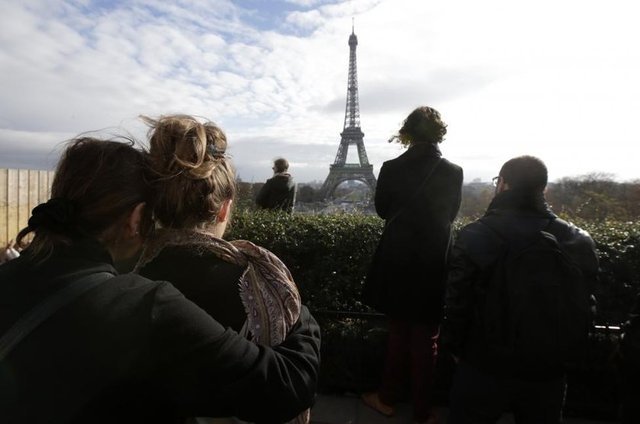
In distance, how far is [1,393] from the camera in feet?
3.17

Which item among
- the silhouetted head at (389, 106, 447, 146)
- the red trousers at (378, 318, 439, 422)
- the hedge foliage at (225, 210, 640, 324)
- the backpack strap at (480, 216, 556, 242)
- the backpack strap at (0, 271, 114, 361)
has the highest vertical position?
the silhouetted head at (389, 106, 447, 146)

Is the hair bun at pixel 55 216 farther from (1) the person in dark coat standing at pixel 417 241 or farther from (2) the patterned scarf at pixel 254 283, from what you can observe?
(1) the person in dark coat standing at pixel 417 241

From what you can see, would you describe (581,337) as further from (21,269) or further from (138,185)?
(21,269)

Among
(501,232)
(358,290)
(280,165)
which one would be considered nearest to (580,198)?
(280,165)

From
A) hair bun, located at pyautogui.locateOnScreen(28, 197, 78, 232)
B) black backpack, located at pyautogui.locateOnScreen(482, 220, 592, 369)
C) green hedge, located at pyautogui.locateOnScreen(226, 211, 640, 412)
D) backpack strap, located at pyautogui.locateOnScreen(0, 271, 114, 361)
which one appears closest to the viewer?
backpack strap, located at pyautogui.locateOnScreen(0, 271, 114, 361)

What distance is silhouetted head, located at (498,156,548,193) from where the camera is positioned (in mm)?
2283

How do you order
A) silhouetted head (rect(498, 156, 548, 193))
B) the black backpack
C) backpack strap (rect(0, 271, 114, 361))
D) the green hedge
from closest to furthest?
backpack strap (rect(0, 271, 114, 361)), the black backpack, silhouetted head (rect(498, 156, 548, 193)), the green hedge

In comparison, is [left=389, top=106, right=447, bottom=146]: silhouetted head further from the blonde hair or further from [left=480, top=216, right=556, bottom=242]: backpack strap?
the blonde hair

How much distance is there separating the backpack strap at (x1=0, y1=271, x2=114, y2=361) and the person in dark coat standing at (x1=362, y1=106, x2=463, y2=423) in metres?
2.31

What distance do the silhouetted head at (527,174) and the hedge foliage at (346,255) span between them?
5.49 feet

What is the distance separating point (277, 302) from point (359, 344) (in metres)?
2.45

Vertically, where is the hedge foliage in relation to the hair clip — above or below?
below

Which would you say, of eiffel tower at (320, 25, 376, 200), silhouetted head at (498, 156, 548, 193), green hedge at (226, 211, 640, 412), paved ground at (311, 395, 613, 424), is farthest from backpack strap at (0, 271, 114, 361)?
eiffel tower at (320, 25, 376, 200)

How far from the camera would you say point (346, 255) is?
3.88 meters
